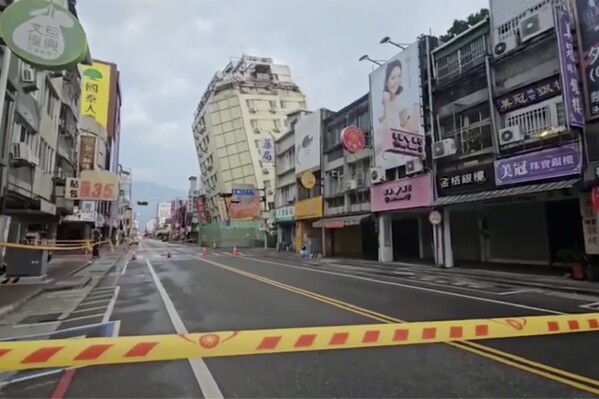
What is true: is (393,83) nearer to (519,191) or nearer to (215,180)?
(519,191)

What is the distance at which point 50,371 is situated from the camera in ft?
17.2

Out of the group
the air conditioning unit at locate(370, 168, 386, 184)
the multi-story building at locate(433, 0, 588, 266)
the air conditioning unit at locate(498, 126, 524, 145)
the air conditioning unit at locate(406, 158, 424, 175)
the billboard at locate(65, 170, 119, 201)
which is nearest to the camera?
the multi-story building at locate(433, 0, 588, 266)

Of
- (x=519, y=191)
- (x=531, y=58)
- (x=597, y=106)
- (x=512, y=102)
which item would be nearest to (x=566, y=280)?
(x=519, y=191)

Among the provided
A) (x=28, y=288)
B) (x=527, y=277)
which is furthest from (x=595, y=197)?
(x=28, y=288)

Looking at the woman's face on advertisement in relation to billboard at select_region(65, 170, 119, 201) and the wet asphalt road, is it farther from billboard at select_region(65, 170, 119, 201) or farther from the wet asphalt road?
the wet asphalt road

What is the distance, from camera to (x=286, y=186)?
150 feet

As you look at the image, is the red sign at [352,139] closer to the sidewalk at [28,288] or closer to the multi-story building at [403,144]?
the multi-story building at [403,144]

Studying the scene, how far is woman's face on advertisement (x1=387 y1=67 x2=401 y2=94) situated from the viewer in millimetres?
25203

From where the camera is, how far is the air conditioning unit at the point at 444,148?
2080 cm

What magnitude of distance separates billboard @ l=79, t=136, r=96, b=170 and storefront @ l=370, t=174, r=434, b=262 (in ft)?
88.6

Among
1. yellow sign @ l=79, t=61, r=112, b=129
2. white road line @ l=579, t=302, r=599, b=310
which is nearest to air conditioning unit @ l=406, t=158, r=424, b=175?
white road line @ l=579, t=302, r=599, b=310

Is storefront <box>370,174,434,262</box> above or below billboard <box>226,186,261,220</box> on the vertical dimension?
below

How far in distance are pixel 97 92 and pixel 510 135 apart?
58.3 meters

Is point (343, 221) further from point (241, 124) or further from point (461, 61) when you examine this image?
point (241, 124)
